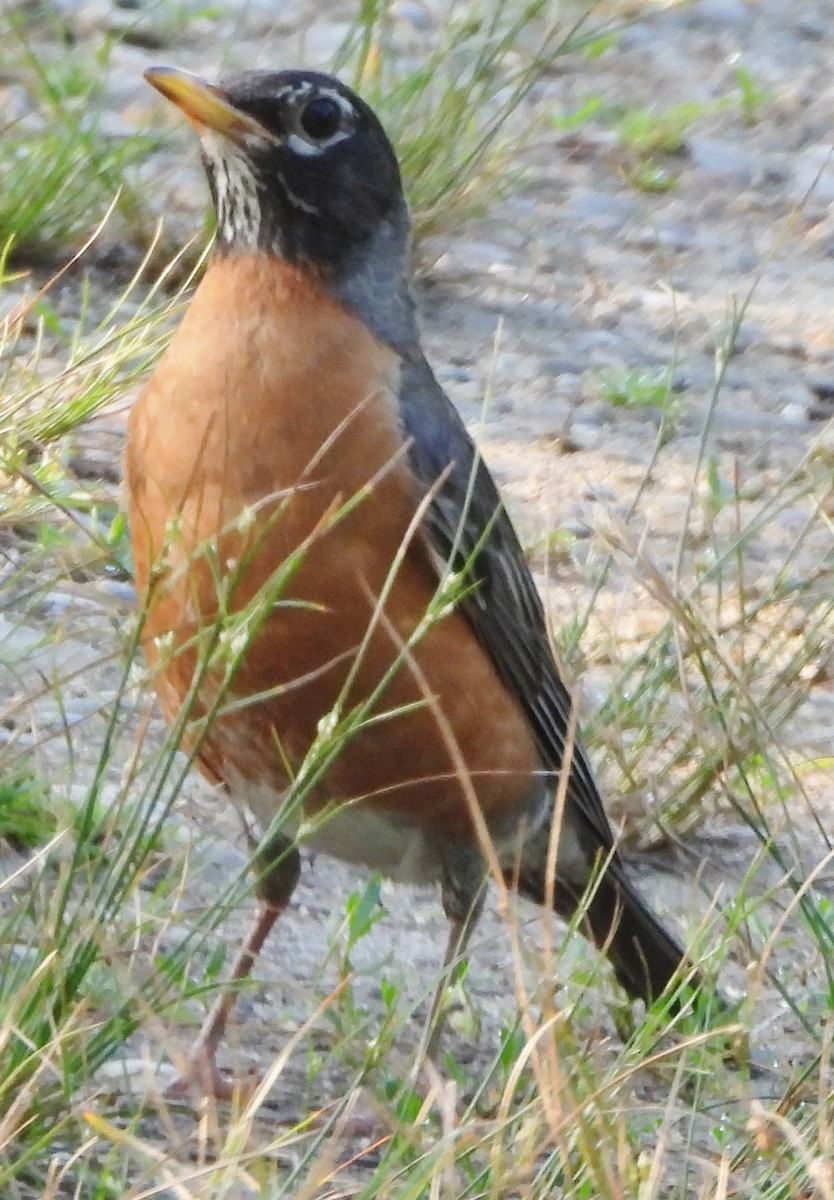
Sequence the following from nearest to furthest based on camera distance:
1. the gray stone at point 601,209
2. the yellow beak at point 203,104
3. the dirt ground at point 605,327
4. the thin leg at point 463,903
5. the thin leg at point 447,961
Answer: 1. the thin leg at point 447,961
2. the yellow beak at point 203,104
3. the thin leg at point 463,903
4. the dirt ground at point 605,327
5. the gray stone at point 601,209

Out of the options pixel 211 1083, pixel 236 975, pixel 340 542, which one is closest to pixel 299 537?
pixel 340 542

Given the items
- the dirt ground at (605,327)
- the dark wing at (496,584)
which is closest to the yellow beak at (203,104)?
the dark wing at (496,584)

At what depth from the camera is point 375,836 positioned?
3229 mm

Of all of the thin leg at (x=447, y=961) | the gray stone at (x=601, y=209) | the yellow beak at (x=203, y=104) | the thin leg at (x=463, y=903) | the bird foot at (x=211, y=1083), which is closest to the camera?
the thin leg at (x=447, y=961)

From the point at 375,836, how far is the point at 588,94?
4.08 meters

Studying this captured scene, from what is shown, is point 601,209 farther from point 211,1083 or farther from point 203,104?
point 211,1083

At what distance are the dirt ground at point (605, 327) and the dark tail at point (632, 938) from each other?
106 mm

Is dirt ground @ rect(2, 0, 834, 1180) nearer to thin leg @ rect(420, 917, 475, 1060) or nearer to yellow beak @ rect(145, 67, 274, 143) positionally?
thin leg @ rect(420, 917, 475, 1060)

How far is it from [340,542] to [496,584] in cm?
55

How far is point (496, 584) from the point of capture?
11.1ft

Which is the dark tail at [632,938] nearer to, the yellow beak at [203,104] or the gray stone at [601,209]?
the yellow beak at [203,104]

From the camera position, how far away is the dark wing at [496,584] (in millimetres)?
3184

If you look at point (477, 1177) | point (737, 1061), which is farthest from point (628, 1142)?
point (737, 1061)

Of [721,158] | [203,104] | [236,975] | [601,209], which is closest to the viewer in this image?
[236,975]
